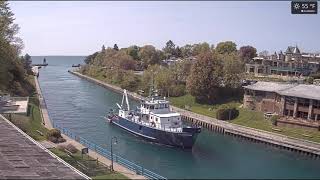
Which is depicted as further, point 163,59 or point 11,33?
point 163,59

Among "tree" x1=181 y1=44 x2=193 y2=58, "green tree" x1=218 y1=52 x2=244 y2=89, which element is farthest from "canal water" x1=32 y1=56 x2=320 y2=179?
"tree" x1=181 y1=44 x2=193 y2=58

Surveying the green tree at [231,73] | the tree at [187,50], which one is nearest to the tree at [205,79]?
the green tree at [231,73]

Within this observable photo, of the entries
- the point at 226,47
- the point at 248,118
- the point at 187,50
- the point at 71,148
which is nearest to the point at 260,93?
the point at 248,118

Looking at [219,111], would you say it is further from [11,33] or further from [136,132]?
[11,33]

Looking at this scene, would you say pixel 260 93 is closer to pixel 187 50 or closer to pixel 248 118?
pixel 248 118

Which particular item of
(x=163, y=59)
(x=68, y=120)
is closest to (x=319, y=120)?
(x=68, y=120)
